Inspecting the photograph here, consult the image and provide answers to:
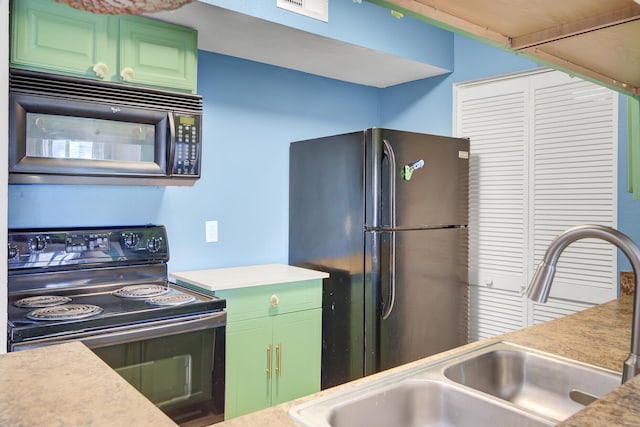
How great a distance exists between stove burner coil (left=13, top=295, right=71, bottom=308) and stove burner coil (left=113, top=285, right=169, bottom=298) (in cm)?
22

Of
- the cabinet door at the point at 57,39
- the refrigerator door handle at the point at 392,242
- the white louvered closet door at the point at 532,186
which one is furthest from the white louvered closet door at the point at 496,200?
the cabinet door at the point at 57,39

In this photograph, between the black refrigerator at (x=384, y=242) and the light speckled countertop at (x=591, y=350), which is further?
the black refrigerator at (x=384, y=242)

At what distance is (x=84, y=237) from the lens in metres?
2.22

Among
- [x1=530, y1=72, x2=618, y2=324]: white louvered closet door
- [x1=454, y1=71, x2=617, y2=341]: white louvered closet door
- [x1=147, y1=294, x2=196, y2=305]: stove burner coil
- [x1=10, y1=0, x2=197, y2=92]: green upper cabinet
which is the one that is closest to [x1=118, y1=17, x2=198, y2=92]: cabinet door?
[x1=10, y1=0, x2=197, y2=92]: green upper cabinet

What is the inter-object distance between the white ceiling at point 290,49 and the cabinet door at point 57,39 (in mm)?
264

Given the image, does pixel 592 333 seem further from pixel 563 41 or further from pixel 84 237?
pixel 84 237

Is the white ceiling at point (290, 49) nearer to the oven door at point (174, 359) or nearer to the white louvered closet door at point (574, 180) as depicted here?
the white louvered closet door at point (574, 180)

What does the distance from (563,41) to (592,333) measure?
0.93 metres

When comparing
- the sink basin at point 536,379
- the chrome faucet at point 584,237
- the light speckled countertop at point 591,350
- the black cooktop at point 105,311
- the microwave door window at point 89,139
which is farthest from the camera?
the microwave door window at point 89,139

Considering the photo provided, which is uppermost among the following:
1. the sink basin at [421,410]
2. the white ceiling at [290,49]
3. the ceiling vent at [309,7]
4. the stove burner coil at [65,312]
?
the ceiling vent at [309,7]

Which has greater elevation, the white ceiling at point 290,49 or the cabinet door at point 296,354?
the white ceiling at point 290,49

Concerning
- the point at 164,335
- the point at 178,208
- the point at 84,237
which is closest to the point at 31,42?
the point at 84,237

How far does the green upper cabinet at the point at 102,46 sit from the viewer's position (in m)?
→ 1.86

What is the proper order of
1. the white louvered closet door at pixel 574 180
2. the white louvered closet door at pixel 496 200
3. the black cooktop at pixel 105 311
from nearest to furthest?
the black cooktop at pixel 105 311, the white louvered closet door at pixel 574 180, the white louvered closet door at pixel 496 200
